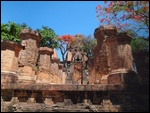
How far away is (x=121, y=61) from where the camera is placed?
5668mm

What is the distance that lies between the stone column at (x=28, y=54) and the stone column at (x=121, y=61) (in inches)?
164

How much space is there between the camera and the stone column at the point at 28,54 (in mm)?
7736

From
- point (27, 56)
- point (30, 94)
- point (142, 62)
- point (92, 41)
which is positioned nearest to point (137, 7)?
point (142, 62)

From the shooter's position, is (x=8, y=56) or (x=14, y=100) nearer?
(x=14, y=100)

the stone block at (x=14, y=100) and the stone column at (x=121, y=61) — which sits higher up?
the stone column at (x=121, y=61)

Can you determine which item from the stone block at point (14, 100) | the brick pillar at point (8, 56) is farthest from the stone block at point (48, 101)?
the brick pillar at point (8, 56)

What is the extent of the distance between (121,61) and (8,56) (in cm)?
434

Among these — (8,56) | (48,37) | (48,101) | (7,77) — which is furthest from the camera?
(48,37)

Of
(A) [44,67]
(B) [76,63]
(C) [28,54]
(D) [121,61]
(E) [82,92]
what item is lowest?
(E) [82,92]

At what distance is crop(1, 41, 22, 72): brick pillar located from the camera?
5774mm

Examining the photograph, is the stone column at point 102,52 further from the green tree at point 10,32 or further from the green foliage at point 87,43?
the green foliage at point 87,43

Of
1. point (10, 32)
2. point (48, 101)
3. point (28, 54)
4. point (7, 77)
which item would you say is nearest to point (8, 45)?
point (7, 77)

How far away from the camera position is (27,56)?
26.8ft

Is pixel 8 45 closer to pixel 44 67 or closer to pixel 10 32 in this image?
pixel 44 67
